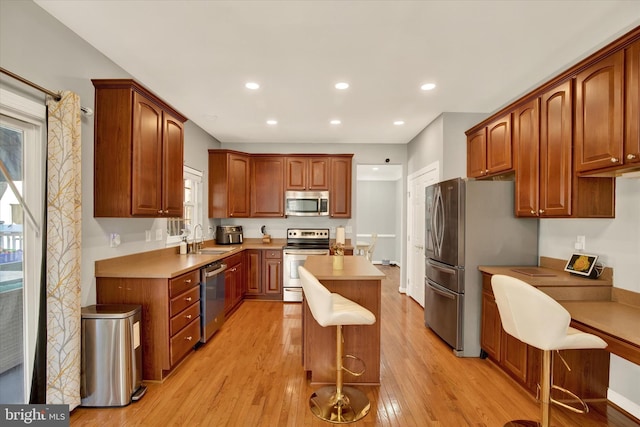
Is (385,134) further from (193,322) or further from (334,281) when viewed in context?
(193,322)

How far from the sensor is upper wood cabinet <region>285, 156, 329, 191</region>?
540 centimetres

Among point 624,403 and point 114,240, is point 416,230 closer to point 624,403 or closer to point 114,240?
point 624,403

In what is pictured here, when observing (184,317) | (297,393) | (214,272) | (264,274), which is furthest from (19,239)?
(264,274)

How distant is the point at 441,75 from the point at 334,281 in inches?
84.8

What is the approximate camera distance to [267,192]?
17.9ft

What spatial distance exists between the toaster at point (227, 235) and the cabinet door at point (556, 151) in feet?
14.0

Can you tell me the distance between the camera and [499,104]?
3.70m

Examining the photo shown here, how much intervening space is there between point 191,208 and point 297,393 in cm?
331

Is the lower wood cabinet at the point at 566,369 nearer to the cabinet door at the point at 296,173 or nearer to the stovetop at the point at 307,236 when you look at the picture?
the stovetop at the point at 307,236

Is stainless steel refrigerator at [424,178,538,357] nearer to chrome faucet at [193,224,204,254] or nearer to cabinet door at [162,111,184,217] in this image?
cabinet door at [162,111,184,217]

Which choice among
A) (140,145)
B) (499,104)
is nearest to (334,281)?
Result: (140,145)

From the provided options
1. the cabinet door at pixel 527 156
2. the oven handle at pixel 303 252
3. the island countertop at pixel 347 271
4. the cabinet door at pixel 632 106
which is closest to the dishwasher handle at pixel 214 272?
the island countertop at pixel 347 271

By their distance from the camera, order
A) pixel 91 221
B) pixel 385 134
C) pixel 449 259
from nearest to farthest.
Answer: pixel 91 221 → pixel 449 259 → pixel 385 134

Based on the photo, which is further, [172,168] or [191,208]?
[191,208]
